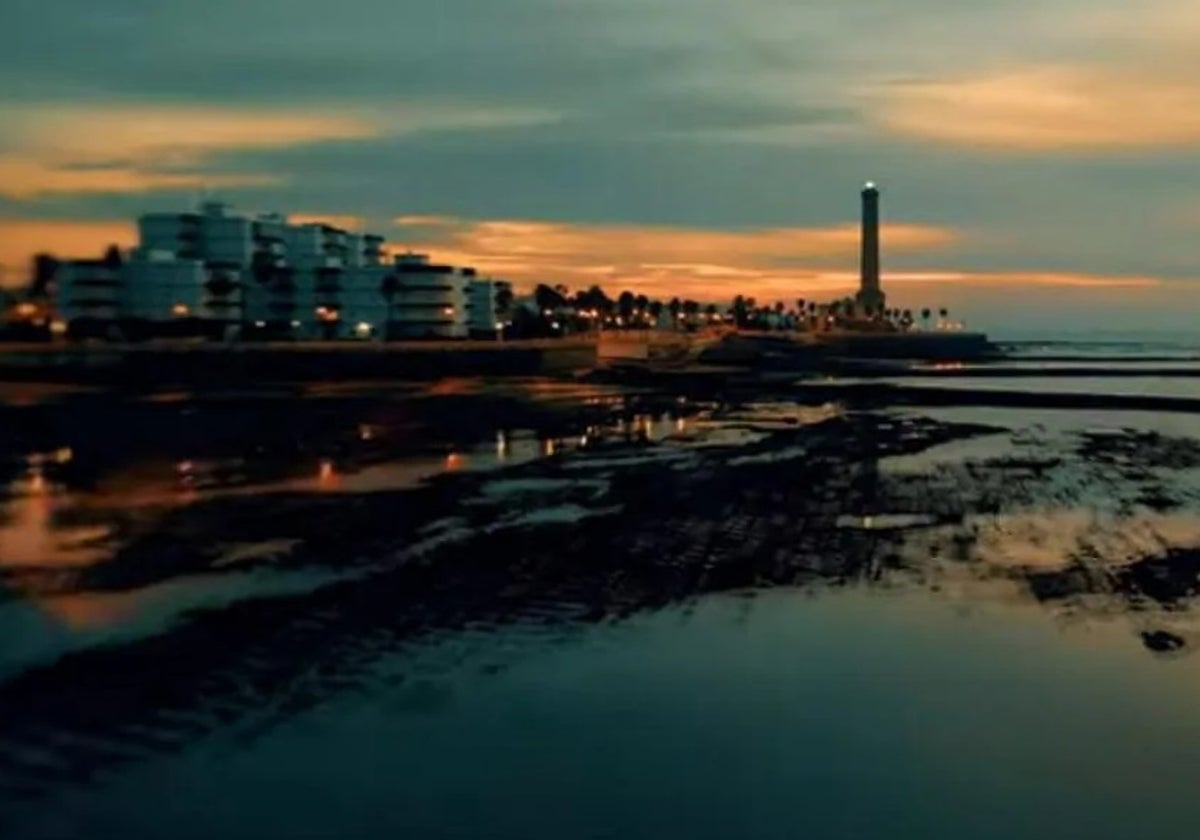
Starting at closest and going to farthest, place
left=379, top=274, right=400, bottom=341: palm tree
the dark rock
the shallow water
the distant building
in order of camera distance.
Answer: the shallow water < the dark rock < the distant building < left=379, top=274, right=400, bottom=341: palm tree

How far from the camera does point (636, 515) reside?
25.6m

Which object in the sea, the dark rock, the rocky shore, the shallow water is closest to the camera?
the shallow water

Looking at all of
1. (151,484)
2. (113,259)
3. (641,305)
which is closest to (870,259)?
(641,305)

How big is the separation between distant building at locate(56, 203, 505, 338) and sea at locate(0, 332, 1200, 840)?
3347 inches

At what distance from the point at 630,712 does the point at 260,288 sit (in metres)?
109

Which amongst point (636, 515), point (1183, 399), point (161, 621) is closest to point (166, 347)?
point (1183, 399)

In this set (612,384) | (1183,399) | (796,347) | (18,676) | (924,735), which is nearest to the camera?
(924,735)

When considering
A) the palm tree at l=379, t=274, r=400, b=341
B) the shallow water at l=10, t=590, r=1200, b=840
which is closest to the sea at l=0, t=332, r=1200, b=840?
the shallow water at l=10, t=590, r=1200, b=840

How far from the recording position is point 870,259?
188875 mm

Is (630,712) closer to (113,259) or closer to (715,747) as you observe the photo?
(715,747)

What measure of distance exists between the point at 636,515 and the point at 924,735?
Answer: 43.4 feet

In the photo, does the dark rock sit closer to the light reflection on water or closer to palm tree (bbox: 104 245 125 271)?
the light reflection on water

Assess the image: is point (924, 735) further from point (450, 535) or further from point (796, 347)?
point (796, 347)

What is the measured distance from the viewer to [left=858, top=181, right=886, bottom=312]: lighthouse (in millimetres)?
184250
